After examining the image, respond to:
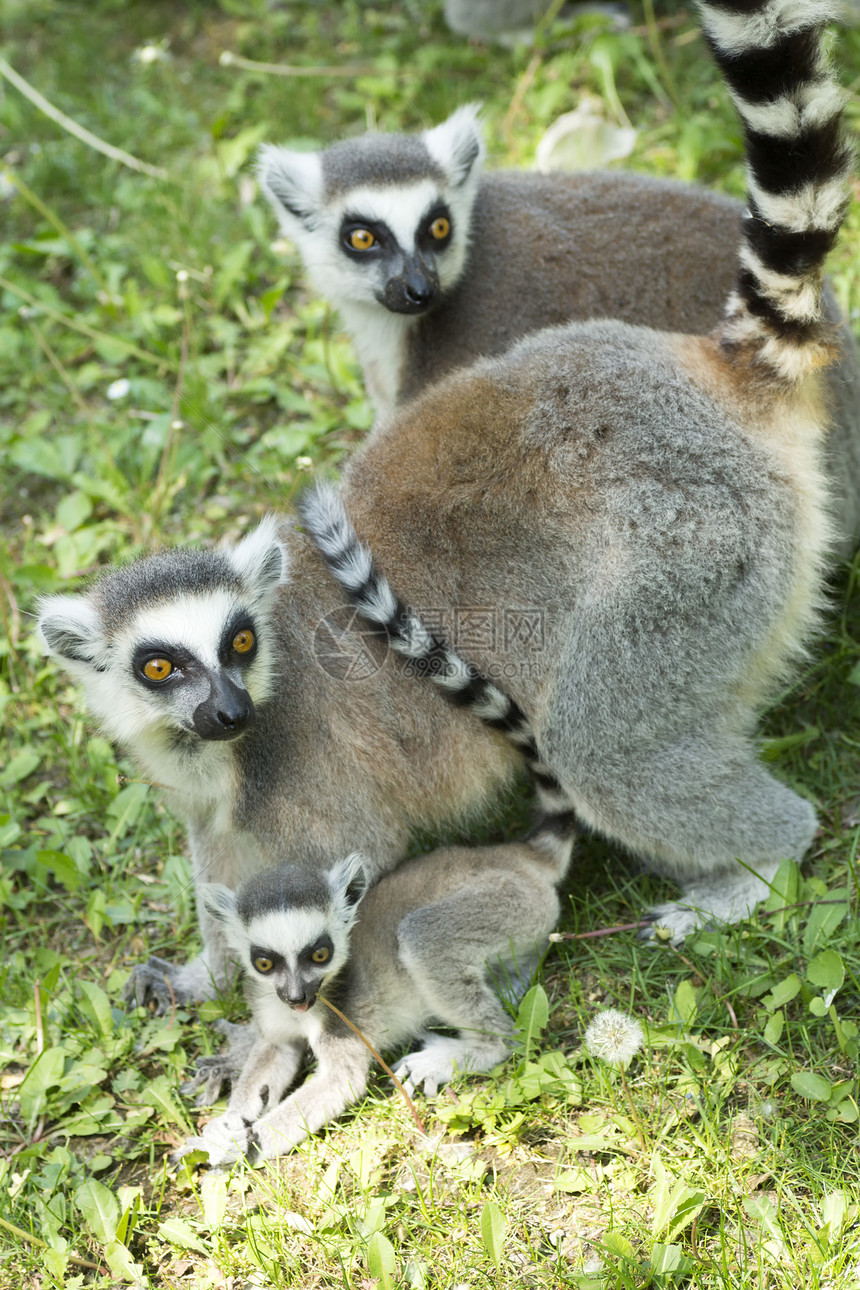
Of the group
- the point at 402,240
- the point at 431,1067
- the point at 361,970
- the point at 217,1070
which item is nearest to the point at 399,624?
the point at 361,970

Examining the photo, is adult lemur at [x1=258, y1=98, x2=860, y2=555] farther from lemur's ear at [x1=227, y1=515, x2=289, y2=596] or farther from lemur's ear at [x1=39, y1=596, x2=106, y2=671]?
lemur's ear at [x1=39, y1=596, x2=106, y2=671]

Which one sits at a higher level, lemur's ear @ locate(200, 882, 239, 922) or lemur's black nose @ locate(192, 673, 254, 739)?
lemur's black nose @ locate(192, 673, 254, 739)

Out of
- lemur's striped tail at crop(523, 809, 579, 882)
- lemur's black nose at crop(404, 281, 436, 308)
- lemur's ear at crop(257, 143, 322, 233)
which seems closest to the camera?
lemur's striped tail at crop(523, 809, 579, 882)

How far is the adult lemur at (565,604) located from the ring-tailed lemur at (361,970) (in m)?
0.21

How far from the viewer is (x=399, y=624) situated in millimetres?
3342

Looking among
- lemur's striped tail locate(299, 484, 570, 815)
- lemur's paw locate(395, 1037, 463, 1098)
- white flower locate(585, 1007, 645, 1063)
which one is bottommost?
lemur's paw locate(395, 1037, 463, 1098)

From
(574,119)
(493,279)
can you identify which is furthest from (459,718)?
(574,119)

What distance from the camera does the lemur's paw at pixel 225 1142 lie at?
3193 millimetres

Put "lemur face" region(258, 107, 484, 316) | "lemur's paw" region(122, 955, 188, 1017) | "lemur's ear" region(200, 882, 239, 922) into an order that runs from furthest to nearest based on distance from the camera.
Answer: "lemur face" region(258, 107, 484, 316), "lemur's paw" region(122, 955, 188, 1017), "lemur's ear" region(200, 882, 239, 922)

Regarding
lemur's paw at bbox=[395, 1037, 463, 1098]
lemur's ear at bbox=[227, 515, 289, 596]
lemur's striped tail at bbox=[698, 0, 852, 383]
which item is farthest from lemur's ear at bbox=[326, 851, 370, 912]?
lemur's striped tail at bbox=[698, 0, 852, 383]

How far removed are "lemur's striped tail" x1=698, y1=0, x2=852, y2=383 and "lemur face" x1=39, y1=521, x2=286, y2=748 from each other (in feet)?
5.12

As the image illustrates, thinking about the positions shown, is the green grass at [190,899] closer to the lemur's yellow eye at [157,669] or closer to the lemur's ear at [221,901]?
the lemur's ear at [221,901]

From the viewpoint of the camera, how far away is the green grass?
2.90m

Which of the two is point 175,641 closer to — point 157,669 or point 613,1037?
point 157,669
